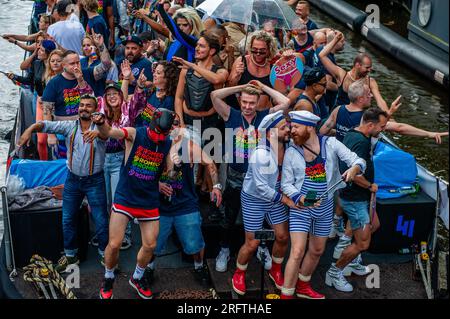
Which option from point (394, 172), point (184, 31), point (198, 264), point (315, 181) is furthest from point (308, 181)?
point (184, 31)

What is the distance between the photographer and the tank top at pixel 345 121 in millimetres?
6619

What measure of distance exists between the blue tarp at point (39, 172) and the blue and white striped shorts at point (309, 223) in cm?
255

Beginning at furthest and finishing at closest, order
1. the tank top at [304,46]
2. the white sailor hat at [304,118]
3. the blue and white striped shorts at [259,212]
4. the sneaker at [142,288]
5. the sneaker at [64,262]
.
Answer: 1. the tank top at [304,46]
2. the sneaker at [64,262]
3. the sneaker at [142,288]
4. the blue and white striped shorts at [259,212]
5. the white sailor hat at [304,118]

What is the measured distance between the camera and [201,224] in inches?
264

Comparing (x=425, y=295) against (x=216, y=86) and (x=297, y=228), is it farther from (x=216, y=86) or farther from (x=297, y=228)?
(x=216, y=86)

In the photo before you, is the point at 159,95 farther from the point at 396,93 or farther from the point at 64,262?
the point at 396,93

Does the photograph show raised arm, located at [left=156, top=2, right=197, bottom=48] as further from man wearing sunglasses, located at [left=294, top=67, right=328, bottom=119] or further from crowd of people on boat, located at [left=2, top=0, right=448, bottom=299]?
man wearing sunglasses, located at [left=294, top=67, right=328, bottom=119]

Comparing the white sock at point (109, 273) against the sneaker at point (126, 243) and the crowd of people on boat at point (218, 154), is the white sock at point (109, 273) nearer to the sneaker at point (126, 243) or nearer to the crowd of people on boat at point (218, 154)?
the crowd of people on boat at point (218, 154)

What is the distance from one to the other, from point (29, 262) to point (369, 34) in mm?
14798

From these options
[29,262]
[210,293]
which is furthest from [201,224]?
[29,262]

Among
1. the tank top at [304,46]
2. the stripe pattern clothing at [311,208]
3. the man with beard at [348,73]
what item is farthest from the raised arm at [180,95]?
the tank top at [304,46]

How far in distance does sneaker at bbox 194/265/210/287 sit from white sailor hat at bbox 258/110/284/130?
156 cm

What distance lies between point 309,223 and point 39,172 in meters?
2.88

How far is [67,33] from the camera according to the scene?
938cm
